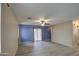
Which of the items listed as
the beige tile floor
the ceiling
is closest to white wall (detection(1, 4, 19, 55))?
the ceiling

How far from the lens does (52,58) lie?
0.68m

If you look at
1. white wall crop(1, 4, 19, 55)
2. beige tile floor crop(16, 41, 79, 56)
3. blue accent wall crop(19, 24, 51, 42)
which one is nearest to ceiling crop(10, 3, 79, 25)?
white wall crop(1, 4, 19, 55)

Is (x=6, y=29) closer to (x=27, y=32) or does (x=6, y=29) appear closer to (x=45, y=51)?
(x=45, y=51)

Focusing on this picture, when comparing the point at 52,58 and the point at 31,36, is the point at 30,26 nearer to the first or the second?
the point at 31,36

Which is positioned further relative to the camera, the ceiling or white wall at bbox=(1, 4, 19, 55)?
the ceiling

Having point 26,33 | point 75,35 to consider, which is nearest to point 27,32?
point 26,33

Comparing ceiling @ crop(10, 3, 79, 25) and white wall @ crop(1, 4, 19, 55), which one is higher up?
ceiling @ crop(10, 3, 79, 25)

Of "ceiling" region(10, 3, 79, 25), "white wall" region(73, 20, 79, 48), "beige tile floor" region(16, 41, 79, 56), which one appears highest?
"ceiling" region(10, 3, 79, 25)

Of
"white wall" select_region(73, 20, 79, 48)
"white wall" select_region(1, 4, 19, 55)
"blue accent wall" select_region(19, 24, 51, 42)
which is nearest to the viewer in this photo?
"white wall" select_region(1, 4, 19, 55)

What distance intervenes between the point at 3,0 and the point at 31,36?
6.82m

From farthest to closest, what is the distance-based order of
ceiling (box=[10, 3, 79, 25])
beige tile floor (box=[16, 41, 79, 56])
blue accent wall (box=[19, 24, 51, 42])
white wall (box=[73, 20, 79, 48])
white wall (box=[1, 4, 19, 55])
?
blue accent wall (box=[19, 24, 51, 42])
white wall (box=[73, 20, 79, 48])
beige tile floor (box=[16, 41, 79, 56])
ceiling (box=[10, 3, 79, 25])
white wall (box=[1, 4, 19, 55])

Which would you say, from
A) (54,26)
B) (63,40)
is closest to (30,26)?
(54,26)

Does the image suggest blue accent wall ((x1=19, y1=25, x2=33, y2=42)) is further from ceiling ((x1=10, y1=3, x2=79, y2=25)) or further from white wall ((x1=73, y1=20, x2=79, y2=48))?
ceiling ((x1=10, y1=3, x2=79, y2=25))

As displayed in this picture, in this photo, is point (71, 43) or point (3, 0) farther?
point (71, 43)
